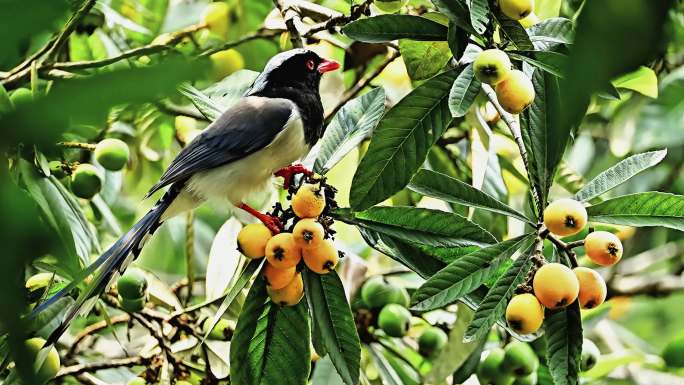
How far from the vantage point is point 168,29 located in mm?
3393

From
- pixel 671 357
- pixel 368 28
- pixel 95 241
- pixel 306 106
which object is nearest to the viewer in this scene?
pixel 368 28

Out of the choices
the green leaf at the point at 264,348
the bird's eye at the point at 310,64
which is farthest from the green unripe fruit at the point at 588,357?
the bird's eye at the point at 310,64

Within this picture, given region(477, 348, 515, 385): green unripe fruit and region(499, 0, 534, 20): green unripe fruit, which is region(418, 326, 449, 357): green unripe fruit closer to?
region(477, 348, 515, 385): green unripe fruit

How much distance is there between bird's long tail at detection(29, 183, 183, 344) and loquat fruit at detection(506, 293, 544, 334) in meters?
0.85

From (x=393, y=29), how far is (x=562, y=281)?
616mm

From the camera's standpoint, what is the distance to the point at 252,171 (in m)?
2.60

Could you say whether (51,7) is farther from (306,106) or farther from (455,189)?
(306,106)

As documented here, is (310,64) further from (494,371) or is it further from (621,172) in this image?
(621,172)

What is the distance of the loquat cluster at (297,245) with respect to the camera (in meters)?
1.88

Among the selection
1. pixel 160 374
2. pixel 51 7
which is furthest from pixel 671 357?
pixel 51 7

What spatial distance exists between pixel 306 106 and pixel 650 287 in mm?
1852

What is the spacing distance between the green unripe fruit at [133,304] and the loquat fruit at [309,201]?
75cm

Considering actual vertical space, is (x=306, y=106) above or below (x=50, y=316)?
above

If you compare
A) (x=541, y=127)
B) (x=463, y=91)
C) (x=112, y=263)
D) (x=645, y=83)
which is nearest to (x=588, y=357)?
(x=645, y=83)
